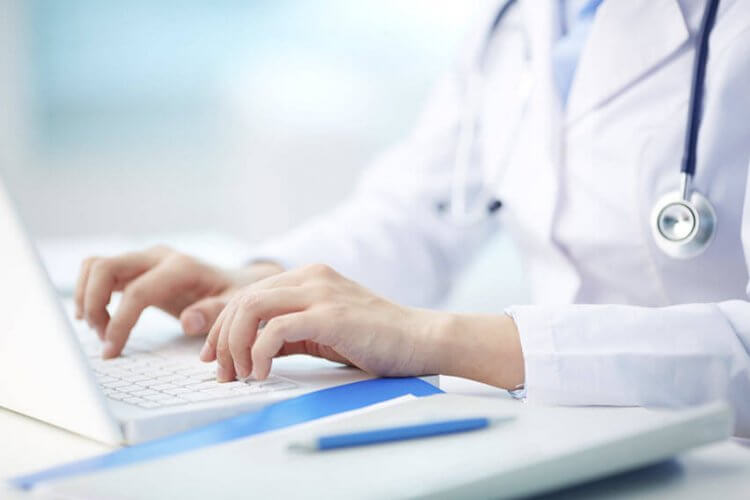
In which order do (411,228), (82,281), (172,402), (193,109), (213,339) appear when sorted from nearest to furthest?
(172,402), (213,339), (82,281), (411,228), (193,109)

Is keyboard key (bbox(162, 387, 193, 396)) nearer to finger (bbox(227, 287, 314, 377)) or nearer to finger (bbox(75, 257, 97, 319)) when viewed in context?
finger (bbox(227, 287, 314, 377))

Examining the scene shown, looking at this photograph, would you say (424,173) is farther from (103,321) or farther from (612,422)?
(612,422)

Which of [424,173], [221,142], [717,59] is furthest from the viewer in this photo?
[221,142]

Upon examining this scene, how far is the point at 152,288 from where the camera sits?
91 cm

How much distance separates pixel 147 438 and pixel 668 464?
0.32 meters

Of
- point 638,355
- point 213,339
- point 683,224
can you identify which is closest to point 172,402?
point 213,339

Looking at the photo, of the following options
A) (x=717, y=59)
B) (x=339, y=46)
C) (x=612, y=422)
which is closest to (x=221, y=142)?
(x=339, y=46)

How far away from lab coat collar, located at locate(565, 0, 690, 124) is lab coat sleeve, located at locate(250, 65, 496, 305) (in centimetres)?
30

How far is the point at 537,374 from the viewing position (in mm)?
679

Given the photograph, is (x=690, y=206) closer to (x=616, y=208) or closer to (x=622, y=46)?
(x=616, y=208)

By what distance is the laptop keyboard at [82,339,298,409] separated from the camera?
628 mm

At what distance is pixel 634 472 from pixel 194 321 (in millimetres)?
478

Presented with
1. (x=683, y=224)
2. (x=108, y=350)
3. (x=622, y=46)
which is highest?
(x=622, y=46)

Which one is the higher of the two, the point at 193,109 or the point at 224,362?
the point at 193,109
